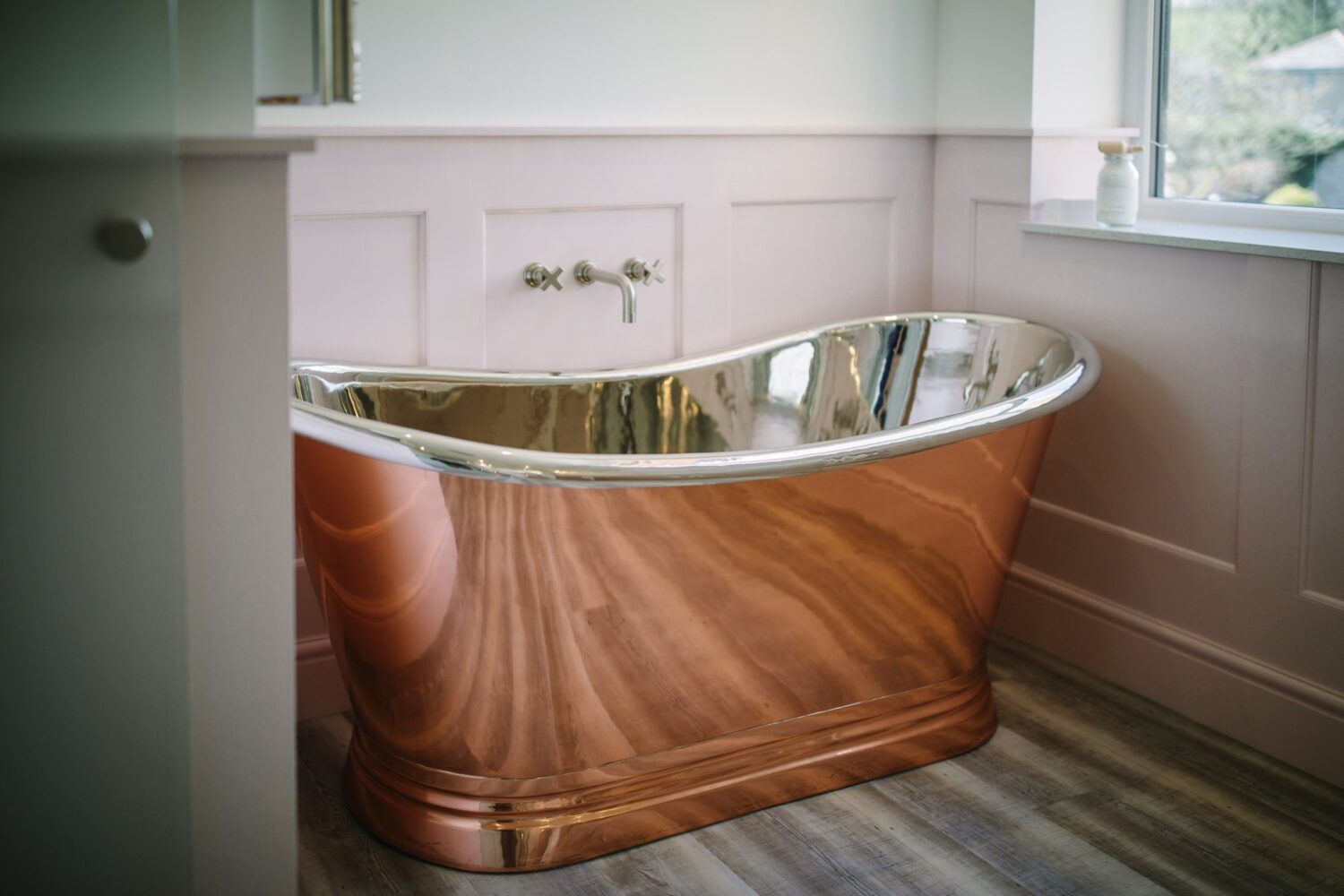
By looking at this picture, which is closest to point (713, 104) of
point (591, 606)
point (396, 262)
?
point (396, 262)

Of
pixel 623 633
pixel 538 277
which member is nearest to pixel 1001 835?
pixel 623 633

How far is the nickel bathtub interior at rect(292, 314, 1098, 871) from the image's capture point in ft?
5.36

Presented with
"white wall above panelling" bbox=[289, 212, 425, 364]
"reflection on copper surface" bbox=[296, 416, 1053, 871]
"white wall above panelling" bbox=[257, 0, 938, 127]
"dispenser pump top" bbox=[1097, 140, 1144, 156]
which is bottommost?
"reflection on copper surface" bbox=[296, 416, 1053, 871]

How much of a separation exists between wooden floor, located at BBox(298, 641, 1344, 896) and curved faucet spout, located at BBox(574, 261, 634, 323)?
2.98 ft

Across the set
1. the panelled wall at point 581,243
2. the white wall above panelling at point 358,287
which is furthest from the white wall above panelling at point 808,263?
the white wall above panelling at point 358,287

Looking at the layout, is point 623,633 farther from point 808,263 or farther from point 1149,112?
point 1149,112

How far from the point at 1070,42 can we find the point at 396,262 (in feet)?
4.88

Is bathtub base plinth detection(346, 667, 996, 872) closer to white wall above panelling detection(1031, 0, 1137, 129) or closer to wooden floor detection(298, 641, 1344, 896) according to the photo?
wooden floor detection(298, 641, 1344, 896)

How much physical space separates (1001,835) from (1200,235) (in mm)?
1146

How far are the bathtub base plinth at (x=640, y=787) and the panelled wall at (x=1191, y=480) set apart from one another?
1.66 ft

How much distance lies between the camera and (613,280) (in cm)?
230

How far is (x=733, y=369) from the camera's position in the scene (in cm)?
250

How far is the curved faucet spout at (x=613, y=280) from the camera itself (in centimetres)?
226

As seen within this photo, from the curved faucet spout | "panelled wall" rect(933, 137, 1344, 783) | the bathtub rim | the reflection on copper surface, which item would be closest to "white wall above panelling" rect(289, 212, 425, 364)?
the bathtub rim
